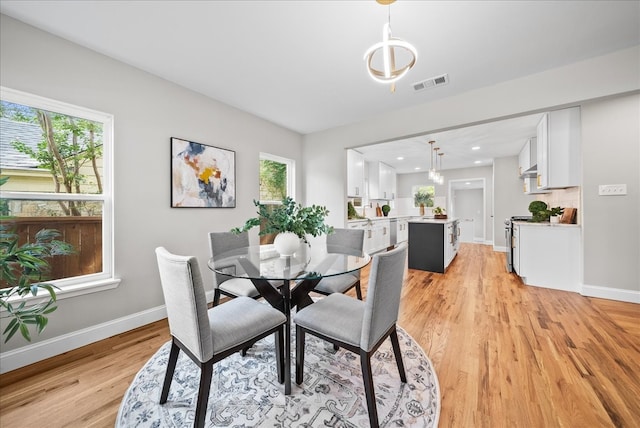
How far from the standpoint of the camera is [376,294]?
4.09ft

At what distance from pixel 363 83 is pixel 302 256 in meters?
2.04

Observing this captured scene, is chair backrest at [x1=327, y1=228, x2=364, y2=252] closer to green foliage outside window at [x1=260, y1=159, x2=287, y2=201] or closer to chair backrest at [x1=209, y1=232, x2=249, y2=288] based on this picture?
chair backrest at [x1=209, y1=232, x2=249, y2=288]

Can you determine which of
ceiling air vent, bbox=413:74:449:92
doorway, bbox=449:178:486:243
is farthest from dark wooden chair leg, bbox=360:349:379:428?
doorway, bbox=449:178:486:243

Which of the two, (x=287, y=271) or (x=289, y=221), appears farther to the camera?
(x=289, y=221)

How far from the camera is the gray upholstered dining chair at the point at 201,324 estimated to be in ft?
3.77

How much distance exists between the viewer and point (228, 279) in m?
2.29

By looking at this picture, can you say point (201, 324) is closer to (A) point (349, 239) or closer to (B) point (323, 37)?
(A) point (349, 239)

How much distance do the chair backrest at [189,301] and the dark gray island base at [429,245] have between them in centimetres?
394

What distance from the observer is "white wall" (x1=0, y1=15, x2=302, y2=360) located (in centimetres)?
186

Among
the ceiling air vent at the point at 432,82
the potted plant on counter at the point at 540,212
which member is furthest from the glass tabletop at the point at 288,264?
the potted plant on counter at the point at 540,212

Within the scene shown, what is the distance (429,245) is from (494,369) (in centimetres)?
278

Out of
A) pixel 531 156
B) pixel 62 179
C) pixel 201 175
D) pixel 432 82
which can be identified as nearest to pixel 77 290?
pixel 62 179

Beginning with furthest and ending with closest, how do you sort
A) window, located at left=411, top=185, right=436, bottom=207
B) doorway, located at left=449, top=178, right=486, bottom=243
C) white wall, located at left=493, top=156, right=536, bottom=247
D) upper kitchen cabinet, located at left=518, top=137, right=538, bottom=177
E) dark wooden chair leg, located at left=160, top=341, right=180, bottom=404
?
1. doorway, located at left=449, top=178, right=486, bottom=243
2. window, located at left=411, top=185, right=436, bottom=207
3. white wall, located at left=493, top=156, right=536, bottom=247
4. upper kitchen cabinet, located at left=518, top=137, right=538, bottom=177
5. dark wooden chair leg, located at left=160, top=341, right=180, bottom=404

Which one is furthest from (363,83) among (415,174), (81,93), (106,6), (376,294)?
(415,174)
